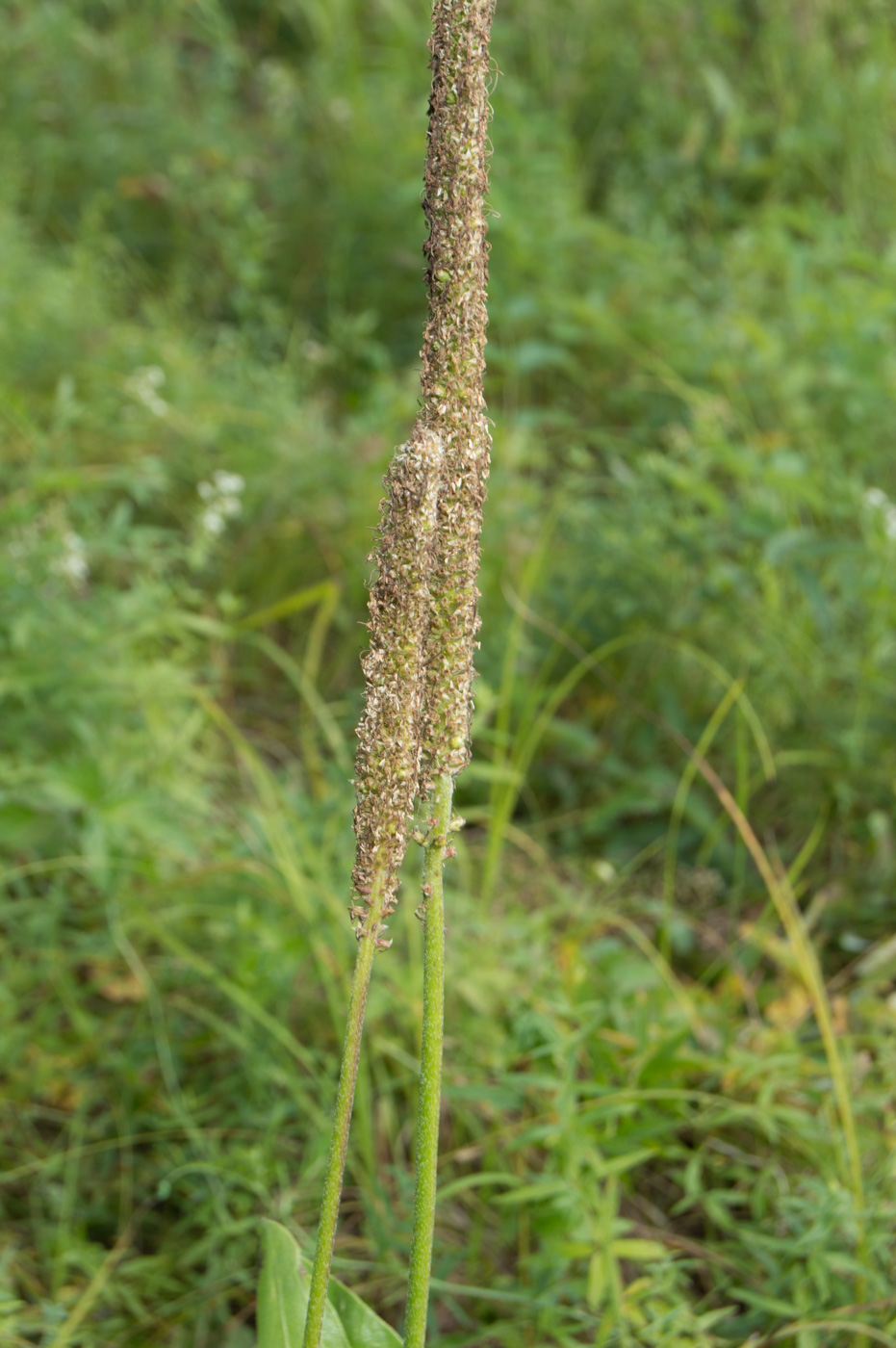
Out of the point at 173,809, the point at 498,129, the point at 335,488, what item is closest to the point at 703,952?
the point at 173,809

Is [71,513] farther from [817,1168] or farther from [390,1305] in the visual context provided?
[817,1168]

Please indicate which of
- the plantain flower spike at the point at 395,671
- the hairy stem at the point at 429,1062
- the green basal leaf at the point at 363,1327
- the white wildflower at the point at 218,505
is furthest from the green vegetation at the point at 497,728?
the plantain flower spike at the point at 395,671

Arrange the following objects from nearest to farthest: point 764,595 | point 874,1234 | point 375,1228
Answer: point 874,1234, point 375,1228, point 764,595

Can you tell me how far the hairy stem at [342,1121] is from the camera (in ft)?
3.99

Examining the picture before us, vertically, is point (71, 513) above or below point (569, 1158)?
above

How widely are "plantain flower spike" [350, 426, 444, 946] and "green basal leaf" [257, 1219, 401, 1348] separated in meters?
0.44

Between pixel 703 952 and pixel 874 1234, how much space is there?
933 millimetres

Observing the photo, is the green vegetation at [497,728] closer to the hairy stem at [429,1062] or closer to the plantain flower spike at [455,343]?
the hairy stem at [429,1062]

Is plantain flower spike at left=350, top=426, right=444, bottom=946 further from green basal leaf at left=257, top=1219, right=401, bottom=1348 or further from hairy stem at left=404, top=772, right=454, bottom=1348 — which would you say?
green basal leaf at left=257, top=1219, right=401, bottom=1348

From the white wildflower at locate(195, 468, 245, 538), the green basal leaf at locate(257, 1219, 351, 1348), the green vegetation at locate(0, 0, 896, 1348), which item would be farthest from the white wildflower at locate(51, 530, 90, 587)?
the green basal leaf at locate(257, 1219, 351, 1348)

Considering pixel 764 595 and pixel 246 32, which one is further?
pixel 246 32

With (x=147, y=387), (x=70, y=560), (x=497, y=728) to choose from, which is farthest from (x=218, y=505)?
(x=497, y=728)

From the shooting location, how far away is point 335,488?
3.67 metres

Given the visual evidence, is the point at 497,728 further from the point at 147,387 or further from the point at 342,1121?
the point at 342,1121
